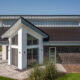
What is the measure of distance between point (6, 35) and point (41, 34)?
4810 millimetres

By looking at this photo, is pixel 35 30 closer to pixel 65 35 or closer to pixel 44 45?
pixel 44 45

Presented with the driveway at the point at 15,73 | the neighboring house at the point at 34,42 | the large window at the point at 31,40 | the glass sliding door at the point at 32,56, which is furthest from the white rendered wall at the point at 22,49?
the driveway at the point at 15,73

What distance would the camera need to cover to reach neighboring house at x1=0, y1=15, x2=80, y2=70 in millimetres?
16906

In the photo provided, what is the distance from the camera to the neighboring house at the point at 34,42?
1691 cm

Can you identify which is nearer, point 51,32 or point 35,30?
point 35,30

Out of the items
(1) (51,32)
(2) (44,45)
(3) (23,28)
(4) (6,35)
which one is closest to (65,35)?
(1) (51,32)

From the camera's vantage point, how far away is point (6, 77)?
13570 mm

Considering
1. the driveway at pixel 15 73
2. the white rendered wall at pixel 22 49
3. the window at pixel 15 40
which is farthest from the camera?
the window at pixel 15 40

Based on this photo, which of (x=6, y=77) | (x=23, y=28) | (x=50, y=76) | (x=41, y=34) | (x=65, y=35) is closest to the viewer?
(x=50, y=76)

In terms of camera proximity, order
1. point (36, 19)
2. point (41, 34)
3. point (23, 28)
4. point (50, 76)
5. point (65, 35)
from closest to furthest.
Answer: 1. point (50, 76)
2. point (23, 28)
3. point (41, 34)
4. point (65, 35)
5. point (36, 19)

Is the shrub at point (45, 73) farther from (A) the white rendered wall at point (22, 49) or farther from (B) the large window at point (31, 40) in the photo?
(B) the large window at point (31, 40)

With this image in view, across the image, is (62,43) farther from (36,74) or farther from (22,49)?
(36,74)

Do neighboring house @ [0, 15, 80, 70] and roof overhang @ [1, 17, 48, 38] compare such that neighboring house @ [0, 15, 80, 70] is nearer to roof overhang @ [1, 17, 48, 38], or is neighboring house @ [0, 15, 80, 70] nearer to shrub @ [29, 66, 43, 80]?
roof overhang @ [1, 17, 48, 38]

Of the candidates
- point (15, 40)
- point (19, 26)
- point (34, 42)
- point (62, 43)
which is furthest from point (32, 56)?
point (62, 43)
